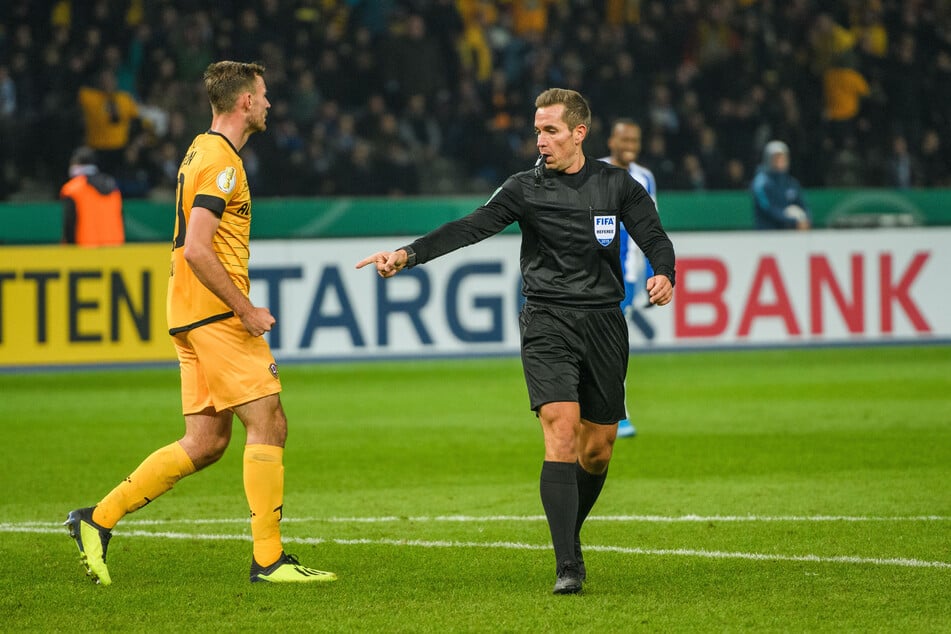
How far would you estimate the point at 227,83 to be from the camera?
641cm

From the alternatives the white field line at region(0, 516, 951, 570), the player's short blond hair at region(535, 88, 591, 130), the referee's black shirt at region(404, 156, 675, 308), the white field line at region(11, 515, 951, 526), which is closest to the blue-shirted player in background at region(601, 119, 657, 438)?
the white field line at region(11, 515, 951, 526)

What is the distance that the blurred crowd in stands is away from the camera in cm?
2055

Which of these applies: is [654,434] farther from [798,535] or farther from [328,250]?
[328,250]

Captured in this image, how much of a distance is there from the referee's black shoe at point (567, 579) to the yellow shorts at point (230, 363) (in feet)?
4.49

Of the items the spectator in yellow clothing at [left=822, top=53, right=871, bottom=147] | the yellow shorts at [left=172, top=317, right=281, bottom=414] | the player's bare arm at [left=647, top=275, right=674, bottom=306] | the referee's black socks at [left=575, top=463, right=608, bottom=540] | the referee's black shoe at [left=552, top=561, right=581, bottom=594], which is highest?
the spectator in yellow clothing at [left=822, top=53, right=871, bottom=147]

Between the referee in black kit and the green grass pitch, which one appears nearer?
the green grass pitch

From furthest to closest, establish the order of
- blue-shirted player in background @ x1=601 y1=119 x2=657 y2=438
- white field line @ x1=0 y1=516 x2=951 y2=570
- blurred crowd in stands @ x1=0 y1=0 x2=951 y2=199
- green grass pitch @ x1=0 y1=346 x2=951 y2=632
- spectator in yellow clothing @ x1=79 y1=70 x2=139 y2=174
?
1. blurred crowd in stands @ x1=0 y1=0 x2=951 y2=199
2. spectator in yellow clothing @ x1=79 y1=70 x2=139 y2=174
3. blue-shirted player in background @ x1=601 y1=119 x2=657 y2=438
4. white field line @ x1=0 y1=516 x2=951 y2=570
5. green grass pitch @ x1=0 y1=346 x2=951 y2=632

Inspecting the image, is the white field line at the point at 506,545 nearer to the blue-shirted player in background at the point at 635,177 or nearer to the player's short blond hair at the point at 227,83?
the player's short blond hair at the point at 227,83

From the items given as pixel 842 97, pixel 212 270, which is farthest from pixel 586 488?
pixel 842 97

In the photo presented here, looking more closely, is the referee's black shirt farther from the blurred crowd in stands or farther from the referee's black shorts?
the blurred crowd in stands

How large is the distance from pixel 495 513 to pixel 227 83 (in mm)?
2955

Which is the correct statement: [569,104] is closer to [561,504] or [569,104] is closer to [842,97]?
[561,504]

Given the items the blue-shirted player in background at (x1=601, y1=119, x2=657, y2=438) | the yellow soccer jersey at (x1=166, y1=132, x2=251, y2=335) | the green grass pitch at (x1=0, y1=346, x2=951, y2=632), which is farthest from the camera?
the blue-shirted player in background at (x1=601, y1=119, x2=657, y2=438)

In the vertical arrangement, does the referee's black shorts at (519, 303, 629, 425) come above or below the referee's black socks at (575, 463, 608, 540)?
above
